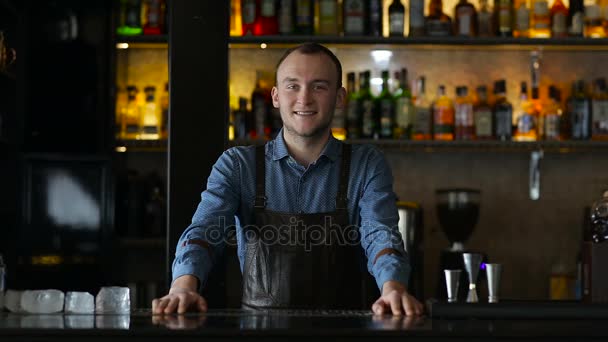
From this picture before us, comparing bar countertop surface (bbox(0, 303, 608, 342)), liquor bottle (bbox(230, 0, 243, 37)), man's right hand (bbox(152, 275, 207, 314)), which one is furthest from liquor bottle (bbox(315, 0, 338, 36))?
bar countertop surface (bbox(0, 303, 608, 342))

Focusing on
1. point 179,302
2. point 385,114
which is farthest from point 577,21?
point 179,302

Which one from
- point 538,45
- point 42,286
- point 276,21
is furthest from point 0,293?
point 538,45

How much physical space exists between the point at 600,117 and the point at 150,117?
1.71m

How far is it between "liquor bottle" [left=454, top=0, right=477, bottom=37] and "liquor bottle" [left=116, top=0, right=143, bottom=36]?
119 centimetres

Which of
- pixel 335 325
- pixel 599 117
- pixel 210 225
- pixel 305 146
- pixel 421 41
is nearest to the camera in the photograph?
pixel 335 325

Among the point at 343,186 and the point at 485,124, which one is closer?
the point at 343,186

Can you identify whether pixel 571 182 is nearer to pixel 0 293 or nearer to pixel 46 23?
pixel 46 23

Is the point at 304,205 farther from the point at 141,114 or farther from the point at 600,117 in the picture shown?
the point at 600,117

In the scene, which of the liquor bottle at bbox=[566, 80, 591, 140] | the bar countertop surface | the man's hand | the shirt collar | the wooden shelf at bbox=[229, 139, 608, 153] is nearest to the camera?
the bar countertop surface

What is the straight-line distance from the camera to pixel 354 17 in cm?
349

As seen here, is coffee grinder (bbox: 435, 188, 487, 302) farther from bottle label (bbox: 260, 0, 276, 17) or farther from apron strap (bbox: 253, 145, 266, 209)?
apron strap (bbox: 253, 145, 266, 209)

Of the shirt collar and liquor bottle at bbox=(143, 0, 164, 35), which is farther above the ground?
liquor bottle at bbox=(143, 0, 164, 35)

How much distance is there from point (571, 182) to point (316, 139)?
75.1 inches

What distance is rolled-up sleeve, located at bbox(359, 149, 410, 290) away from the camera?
191 cm
